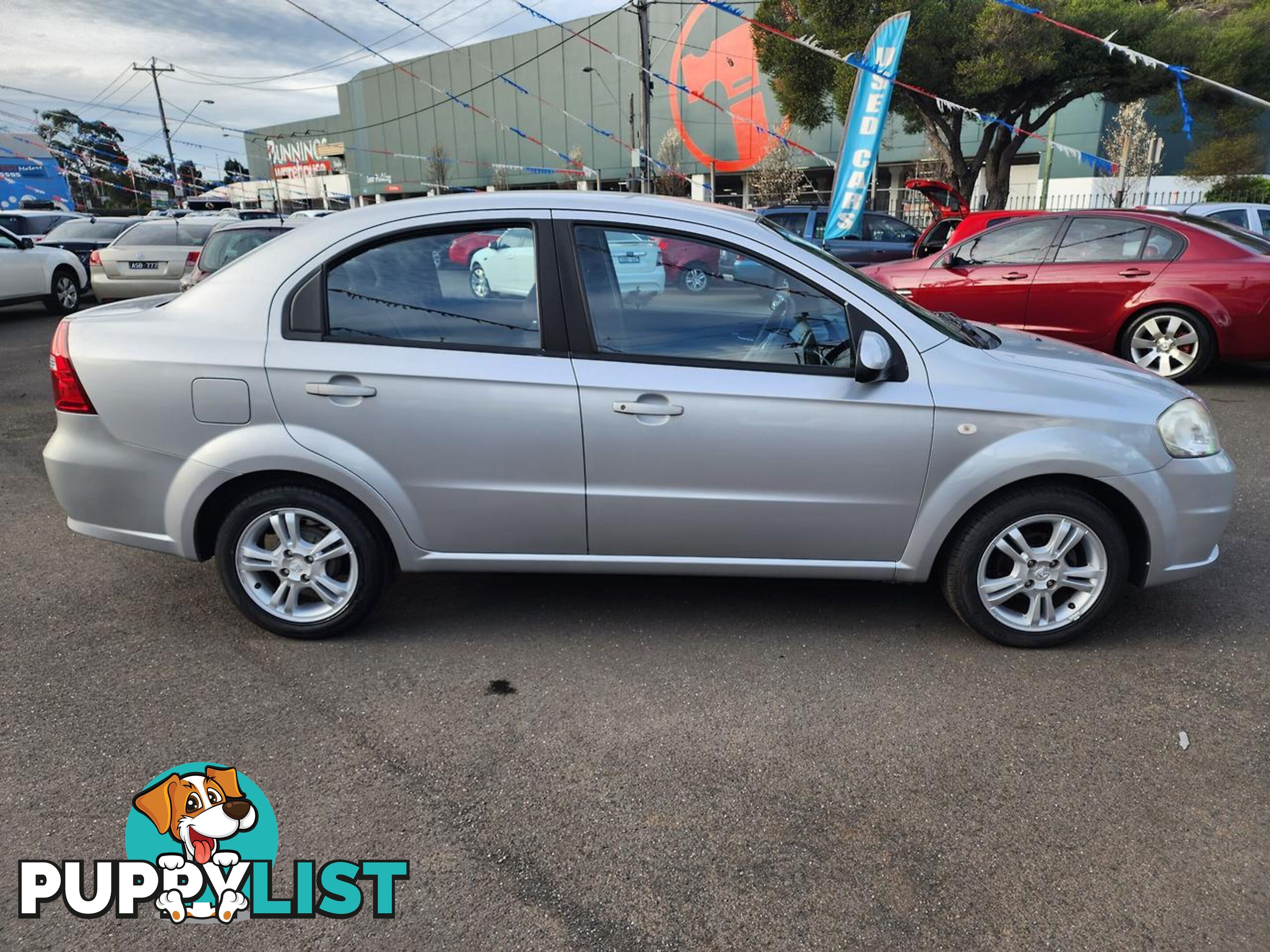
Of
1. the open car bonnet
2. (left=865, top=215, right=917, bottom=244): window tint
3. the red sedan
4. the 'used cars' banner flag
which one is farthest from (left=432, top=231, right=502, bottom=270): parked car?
(left=865, top=215, right=917, bottom=244): window tint

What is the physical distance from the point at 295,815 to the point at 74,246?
747 inches

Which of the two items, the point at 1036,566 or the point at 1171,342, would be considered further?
the point at 1171,342

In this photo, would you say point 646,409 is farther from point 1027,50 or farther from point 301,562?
point 1027,50

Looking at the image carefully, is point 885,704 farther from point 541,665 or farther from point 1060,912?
point 541,665

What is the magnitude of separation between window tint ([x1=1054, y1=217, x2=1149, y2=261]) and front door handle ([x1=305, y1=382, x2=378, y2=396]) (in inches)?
283

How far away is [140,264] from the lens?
1386 cm

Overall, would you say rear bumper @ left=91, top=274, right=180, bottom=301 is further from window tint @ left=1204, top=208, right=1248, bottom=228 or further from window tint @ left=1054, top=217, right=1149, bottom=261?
window tint @ left=1204, top=208, right=1248, bottom=228

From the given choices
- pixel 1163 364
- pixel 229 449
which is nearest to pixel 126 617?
pixel 229 449

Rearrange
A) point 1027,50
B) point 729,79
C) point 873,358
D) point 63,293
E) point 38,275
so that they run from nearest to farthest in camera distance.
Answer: point 873,358 < point 38,275 < point 63,293 < point 1027,50 < point 729,79

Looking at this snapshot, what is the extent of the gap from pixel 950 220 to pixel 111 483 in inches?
496

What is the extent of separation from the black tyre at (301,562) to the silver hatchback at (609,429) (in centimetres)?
1

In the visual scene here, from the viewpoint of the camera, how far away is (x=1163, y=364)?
8.01 meters

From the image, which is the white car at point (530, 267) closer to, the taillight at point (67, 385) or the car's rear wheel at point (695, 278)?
the car's rear wheel at point (695, 278)

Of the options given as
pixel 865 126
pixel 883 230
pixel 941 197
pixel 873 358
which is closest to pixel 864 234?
pixel 883 230
